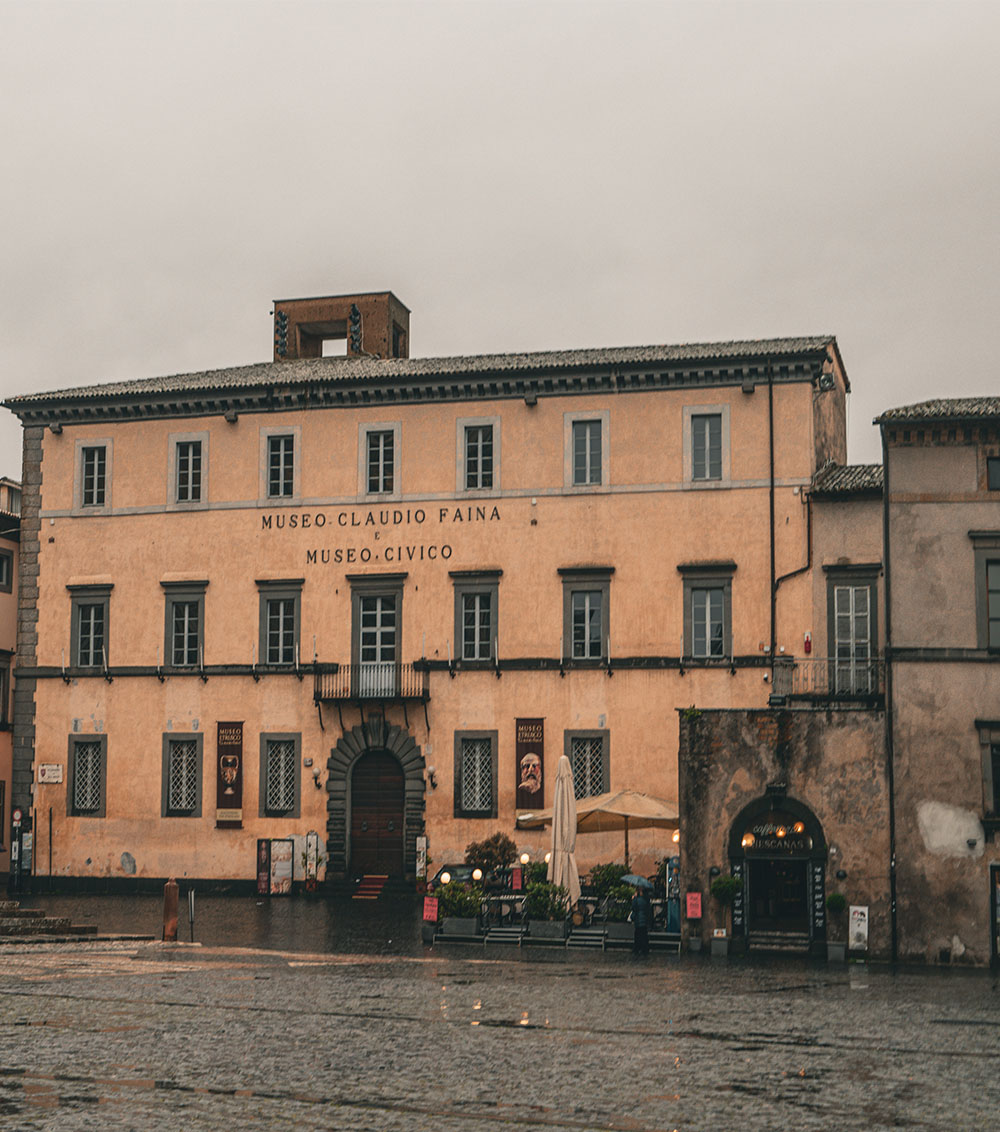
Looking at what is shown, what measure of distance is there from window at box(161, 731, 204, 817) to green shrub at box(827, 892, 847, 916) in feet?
63.8

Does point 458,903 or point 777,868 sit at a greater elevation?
point 777,868

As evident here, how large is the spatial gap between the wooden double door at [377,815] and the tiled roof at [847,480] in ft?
41.6

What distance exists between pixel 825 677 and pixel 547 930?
1077 centimetres

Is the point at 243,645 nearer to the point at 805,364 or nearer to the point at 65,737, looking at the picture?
the point at 65,737

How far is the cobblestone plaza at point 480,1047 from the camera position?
491 inches

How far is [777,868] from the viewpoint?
2978cm

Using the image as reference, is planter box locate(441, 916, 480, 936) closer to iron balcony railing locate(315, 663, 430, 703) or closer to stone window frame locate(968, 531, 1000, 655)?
stone window frame locate(968, 531, 1000, 655)

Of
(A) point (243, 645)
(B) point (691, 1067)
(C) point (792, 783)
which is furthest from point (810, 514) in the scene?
(B) point (691, 1067)

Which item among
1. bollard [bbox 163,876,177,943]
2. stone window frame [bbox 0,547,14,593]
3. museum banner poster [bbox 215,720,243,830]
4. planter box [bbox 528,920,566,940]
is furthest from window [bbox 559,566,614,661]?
stone window frame [bbox 0,547,14,593]

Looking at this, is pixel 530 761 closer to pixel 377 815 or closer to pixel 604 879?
pixel 377 815

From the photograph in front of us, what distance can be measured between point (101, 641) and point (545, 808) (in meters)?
13.1

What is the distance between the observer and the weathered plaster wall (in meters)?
29.6

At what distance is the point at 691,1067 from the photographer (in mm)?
14805

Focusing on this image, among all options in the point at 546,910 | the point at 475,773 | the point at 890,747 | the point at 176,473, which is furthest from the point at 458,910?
the point at 176,473
